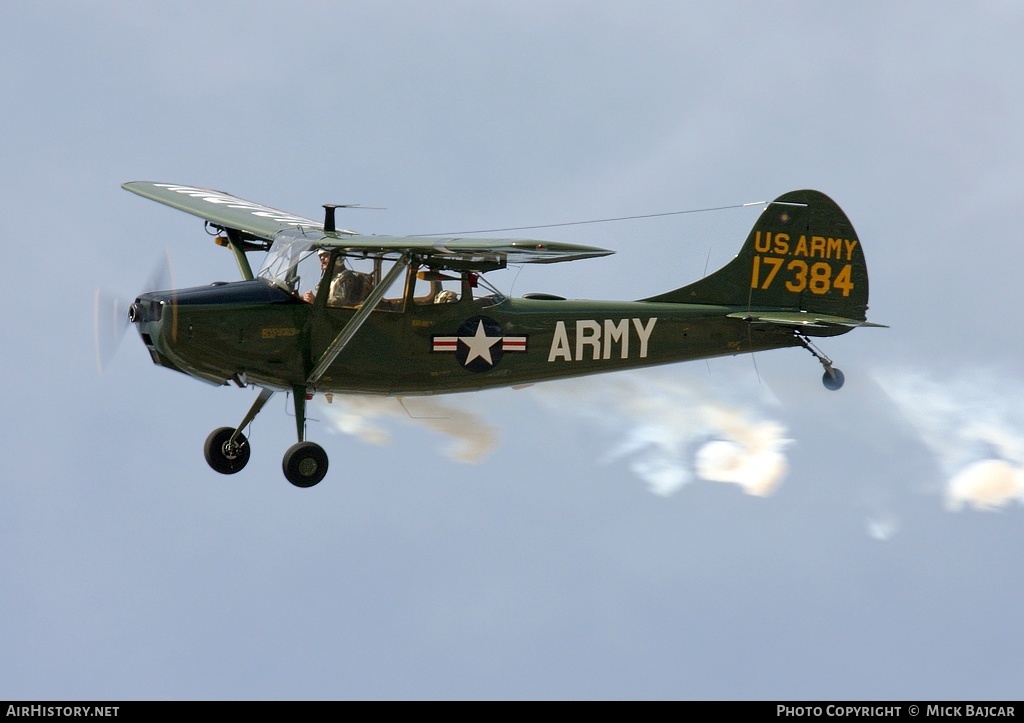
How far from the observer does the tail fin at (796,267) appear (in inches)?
893

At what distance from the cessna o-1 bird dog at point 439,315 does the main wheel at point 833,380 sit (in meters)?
0.02

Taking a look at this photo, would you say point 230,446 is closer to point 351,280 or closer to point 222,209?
point 351,280

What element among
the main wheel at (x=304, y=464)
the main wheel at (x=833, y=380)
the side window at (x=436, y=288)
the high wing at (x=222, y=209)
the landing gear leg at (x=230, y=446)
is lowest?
the main wheel at (x=304, y=464)

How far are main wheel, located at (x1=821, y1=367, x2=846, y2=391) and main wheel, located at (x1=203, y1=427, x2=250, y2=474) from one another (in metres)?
6.98

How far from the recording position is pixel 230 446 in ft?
67.6

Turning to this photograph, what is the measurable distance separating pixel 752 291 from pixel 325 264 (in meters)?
5.61

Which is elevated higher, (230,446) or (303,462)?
(230,446)

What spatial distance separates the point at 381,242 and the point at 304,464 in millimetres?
2531

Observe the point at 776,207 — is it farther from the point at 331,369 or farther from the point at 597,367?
the point at 331,369

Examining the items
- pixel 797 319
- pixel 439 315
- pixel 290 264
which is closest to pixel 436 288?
pixel 439 315

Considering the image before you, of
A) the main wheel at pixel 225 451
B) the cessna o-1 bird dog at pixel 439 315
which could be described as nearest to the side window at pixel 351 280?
the cessna o-1 bird dog at pixel 439 315

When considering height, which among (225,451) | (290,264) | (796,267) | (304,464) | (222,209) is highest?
(222,209)

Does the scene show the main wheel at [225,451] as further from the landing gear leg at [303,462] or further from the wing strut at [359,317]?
the wing strut at [359,317]

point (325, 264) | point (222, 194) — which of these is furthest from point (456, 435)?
point (222, 194)
